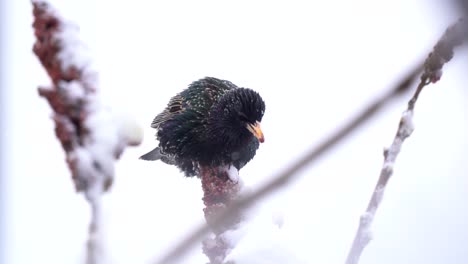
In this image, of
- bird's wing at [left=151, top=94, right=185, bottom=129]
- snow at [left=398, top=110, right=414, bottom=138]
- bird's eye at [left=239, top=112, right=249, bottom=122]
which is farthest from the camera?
bird's wing at [left=151, top=94, right=185, bottom=129]

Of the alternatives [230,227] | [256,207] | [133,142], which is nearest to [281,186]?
[256,207]

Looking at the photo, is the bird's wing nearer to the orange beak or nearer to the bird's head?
the bird's head

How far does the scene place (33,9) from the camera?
0.48m

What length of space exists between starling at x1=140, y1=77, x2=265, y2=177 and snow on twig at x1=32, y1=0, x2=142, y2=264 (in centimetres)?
162

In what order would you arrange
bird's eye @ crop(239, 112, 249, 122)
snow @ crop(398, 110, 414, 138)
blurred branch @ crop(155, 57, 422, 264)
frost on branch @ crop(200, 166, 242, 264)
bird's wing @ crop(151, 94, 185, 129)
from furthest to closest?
bird's wing @ crop(151, 94, 185, 129)
bird's eye @ crop(239, 112, 249, 122)
frost on branch @ crop(200, 166, 242, 264)
snow @ crop(398, 110, 414, 138)
blurred branch @ crop(155, 57, 422, 264)

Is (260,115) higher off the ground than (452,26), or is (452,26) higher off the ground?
(260,115)

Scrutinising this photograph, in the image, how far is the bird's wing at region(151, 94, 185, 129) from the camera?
2569mm

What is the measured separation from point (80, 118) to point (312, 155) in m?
0.19

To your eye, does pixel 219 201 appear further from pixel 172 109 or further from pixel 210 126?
pixel 172 109

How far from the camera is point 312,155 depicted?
355 mm

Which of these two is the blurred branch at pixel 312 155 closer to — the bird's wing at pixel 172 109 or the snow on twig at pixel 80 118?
the snow on twig at pixel 80 118

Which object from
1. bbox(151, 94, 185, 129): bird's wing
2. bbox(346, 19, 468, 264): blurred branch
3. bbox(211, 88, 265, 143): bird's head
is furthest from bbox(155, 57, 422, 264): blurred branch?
bbox(151, 94, 185, 129): bird's wing

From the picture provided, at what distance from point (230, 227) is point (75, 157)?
56 centimetres

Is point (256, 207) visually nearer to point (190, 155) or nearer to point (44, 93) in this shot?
point (44, 93)
